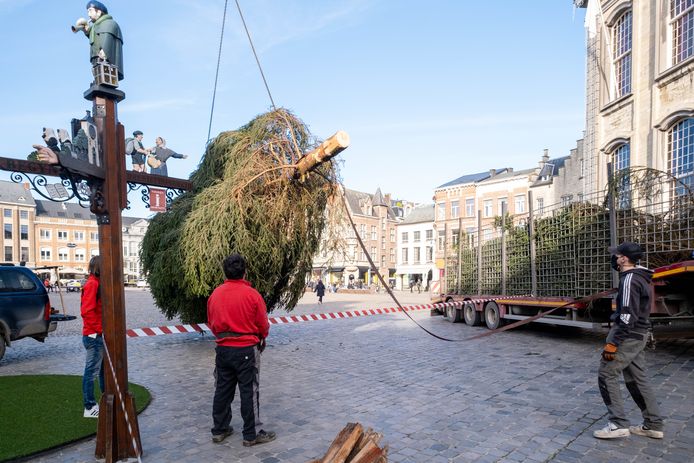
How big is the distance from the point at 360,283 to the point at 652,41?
3942cm

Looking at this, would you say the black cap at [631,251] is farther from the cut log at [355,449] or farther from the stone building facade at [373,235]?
the stone building facade at [373,235]

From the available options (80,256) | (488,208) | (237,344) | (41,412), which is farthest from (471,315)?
(80,256)

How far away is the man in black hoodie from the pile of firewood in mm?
2746

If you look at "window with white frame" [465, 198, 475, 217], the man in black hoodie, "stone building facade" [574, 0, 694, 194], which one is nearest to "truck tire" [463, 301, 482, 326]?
"stone building facade" [574, 0, 694, 194]

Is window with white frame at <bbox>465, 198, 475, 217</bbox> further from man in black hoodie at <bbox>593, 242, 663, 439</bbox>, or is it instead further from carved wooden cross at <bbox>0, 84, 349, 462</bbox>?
carved wooden cross at <bbox>0, 84, 349, 462</bbox>

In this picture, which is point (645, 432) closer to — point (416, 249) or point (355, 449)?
point (355, 449)

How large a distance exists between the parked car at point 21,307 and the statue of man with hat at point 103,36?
24.1 feet

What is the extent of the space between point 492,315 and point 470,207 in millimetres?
39288

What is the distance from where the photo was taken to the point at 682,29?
14.2 meters

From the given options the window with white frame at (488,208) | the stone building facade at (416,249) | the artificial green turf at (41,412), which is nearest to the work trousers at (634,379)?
the artificial green turf at (41,412)

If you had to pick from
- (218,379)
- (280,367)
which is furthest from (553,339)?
(218,379)

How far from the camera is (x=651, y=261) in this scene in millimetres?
9195

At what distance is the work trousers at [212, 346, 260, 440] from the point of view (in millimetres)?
4566

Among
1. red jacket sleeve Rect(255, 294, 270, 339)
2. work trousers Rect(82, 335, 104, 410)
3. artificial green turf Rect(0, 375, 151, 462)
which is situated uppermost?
red jacket sleeve Rect(255, 294, 270, 339)
